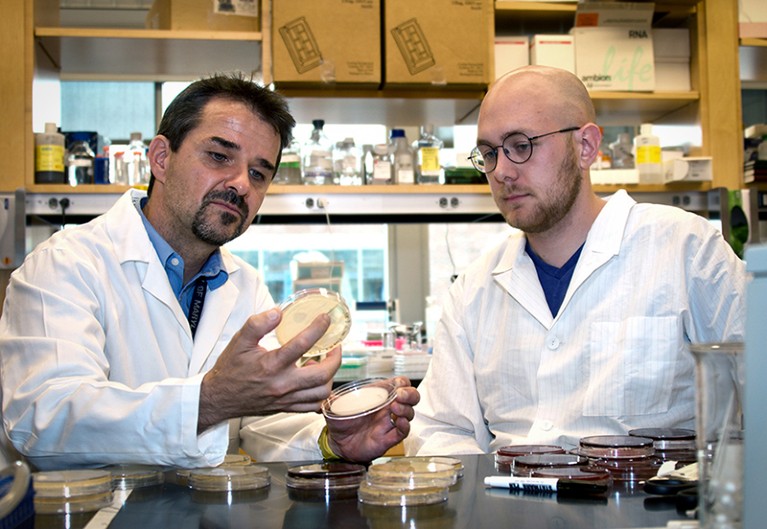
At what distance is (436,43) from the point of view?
290cm

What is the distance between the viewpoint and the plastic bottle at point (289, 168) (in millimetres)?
2957

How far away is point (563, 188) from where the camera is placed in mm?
1928

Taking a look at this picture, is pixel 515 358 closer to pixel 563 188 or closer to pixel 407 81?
pixel 563 188

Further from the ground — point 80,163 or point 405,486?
point 80,163

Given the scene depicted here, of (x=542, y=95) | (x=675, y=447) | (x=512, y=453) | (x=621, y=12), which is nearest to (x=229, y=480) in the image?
(x=512, y=453)

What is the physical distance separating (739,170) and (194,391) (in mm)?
2421

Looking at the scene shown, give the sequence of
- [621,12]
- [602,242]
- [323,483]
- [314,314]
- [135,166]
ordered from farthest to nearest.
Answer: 1. [621,12]
2. [135,166]
3. [602,242]
4. [314,314]
5. [323,483]

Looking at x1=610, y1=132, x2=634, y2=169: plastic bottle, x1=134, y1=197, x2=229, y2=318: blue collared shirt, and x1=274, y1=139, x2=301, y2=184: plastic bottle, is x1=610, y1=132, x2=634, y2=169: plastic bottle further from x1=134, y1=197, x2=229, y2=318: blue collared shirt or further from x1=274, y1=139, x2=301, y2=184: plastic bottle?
x1=134, y1=197, x2=229, y2=318: blue collared shirt

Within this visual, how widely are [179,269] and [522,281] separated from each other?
0.80 meters

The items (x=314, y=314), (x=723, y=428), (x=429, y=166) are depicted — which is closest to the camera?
(x=723, y=428)

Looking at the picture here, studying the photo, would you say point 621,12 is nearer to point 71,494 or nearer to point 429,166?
point 429,166

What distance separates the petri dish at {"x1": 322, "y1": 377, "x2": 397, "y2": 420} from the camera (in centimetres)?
132

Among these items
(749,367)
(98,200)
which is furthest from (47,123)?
(749,367)

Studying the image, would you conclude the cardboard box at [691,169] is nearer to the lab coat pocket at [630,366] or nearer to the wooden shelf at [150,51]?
the lab coat pocket at [630,366]
